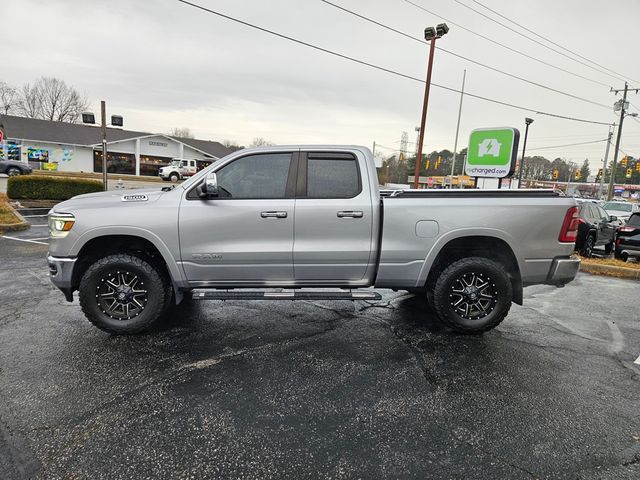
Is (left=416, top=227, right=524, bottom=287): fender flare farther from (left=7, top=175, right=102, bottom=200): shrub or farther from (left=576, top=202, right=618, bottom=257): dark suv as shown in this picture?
(left=7, top=175, right=102, bottom=200): shrub

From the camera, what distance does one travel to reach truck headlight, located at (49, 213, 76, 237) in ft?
13.0

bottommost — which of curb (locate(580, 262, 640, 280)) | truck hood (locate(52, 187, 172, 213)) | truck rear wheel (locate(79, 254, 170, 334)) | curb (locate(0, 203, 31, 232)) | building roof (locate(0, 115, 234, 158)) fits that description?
curb (locate(0, 203, 31, 232))

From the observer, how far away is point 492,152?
36.9 ft

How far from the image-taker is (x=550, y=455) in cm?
254

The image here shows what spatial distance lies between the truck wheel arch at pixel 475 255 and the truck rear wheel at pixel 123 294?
2907 millimetres

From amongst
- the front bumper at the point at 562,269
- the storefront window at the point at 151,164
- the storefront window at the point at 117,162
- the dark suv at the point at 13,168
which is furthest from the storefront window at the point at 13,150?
the front bumper at the point at 562,269

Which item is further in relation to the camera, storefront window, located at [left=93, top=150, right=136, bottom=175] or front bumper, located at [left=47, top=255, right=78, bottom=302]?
storefront window, located at [left=93, top=150, right=136, bottom=175]

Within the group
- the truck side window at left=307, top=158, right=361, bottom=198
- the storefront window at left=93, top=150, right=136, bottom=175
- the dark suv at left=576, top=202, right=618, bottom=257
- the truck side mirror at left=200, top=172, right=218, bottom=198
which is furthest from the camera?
the storefront window at left=93, top=150, right=136, bottom=175

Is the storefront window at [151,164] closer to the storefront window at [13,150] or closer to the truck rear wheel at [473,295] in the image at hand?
the storefront window at [13,150]

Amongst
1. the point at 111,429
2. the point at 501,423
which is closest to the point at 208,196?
the point at 111,429

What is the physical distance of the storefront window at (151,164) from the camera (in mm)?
42844

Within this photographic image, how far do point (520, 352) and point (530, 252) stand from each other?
42.6 inches

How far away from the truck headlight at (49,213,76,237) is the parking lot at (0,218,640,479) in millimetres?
1120

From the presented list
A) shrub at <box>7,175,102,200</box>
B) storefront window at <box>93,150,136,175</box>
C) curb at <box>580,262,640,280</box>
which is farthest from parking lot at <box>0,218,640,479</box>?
storefront window at <box>93,150,136,175</box>
